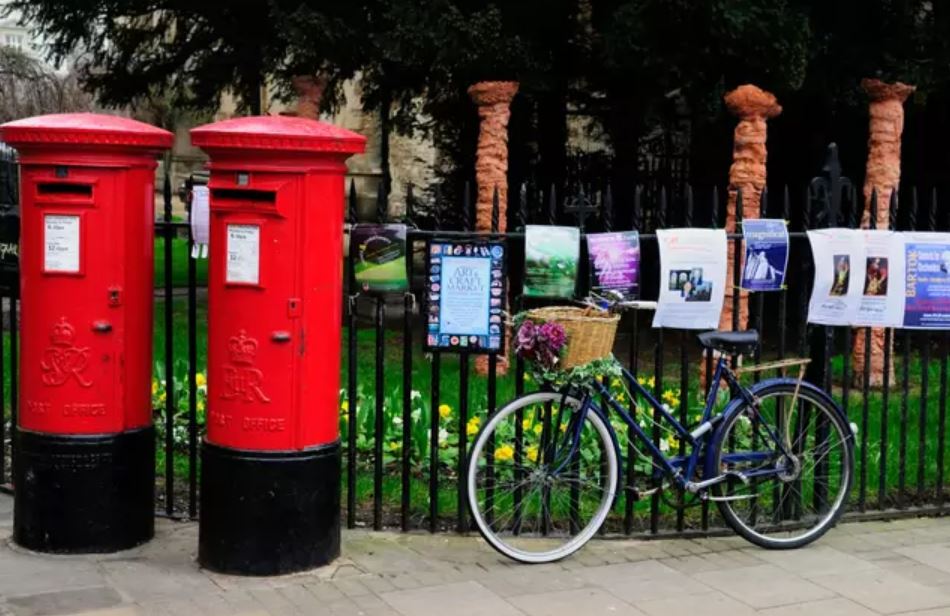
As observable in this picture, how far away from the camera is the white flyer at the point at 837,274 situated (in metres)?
5.87

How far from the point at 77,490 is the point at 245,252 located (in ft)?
4.22

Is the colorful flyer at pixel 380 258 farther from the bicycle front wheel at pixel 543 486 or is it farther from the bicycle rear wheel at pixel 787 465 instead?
the bicycle rear wheel at pixel 787 465

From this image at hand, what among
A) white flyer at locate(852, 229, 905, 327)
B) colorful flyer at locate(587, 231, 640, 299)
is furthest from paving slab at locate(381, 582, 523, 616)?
white flyer at locate(852, 229, 905, 327)

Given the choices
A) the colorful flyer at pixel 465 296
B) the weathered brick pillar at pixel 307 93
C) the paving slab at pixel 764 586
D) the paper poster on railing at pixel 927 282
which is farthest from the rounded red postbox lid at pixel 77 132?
the weathered brick pillar at pixel 307 93

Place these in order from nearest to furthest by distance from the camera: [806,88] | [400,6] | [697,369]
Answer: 1. [697,369]
2. [400,6]
3. [806,88]

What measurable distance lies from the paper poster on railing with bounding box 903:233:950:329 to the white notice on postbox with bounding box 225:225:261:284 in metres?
3.21

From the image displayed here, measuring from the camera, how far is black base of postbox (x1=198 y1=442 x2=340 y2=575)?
4.91 m

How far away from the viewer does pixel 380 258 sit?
5352 mm

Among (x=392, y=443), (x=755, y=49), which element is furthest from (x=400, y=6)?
(x=392, y=443)

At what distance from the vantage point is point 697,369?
1094 cm

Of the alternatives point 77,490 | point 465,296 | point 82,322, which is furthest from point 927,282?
point 77,490

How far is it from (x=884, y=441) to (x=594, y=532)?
170 centimetres

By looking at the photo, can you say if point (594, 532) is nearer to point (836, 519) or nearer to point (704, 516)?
point (704, 516)

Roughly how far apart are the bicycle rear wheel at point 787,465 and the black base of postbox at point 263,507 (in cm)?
178
